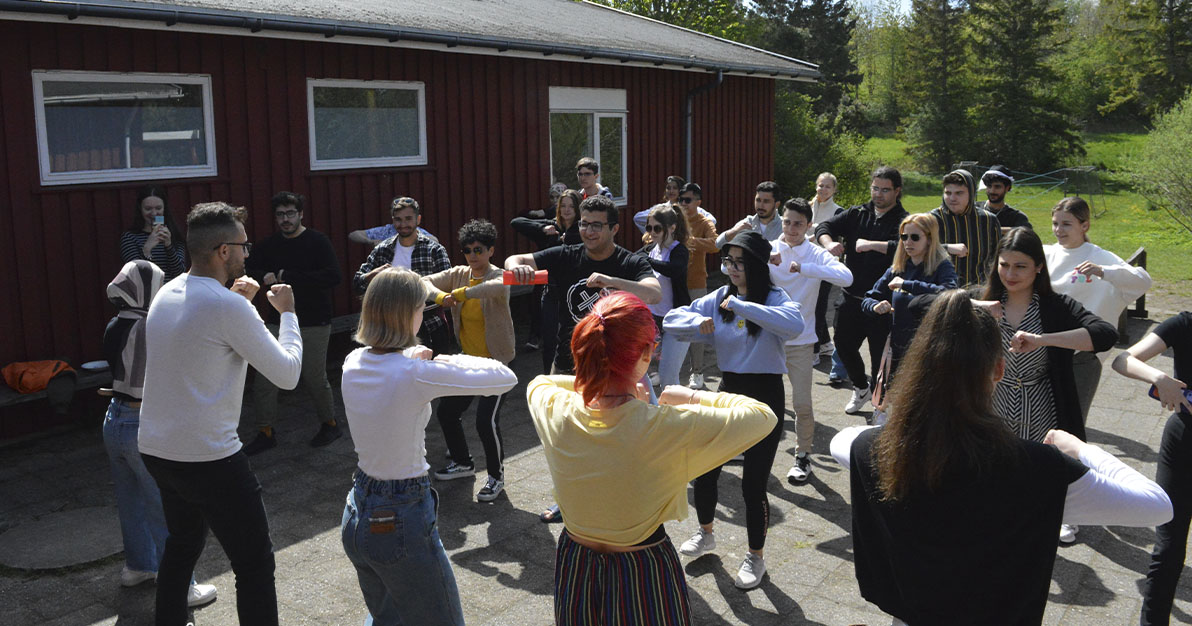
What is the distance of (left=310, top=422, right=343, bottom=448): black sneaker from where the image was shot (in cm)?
748

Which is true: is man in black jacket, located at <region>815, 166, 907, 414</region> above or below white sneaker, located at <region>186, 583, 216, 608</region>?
above

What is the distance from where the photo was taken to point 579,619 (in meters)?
2.93

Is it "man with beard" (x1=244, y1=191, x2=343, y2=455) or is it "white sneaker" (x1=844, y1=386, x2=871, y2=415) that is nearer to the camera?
"man with beard" (x1=244, y1=191, x2=343, y2=455)

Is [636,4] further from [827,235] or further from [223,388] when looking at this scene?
[223,388]

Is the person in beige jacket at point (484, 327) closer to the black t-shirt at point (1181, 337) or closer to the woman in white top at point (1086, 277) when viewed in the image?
the woman in white top at point (1086, 277)

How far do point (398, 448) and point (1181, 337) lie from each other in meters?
3.31

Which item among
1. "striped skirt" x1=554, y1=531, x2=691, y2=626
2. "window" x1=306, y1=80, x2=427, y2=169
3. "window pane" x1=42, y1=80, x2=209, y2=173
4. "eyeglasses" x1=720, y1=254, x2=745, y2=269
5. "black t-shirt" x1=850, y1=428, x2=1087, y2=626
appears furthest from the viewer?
"window" x1=306, y1=80, x2=427, y2=169

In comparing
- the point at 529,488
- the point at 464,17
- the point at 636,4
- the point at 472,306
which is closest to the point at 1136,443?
the point at 529,488

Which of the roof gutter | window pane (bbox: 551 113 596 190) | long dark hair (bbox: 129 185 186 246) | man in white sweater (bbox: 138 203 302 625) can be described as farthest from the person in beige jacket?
window pane (bbox: 551 113 596 190)

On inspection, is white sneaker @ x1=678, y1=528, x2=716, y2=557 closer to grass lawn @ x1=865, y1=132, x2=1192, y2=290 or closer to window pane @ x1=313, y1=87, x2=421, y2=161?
window pane @ x1=313, y1=87, x2=421, y2=161

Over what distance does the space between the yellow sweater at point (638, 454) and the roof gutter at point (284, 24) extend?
6030 millimetres

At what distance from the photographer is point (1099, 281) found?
19.7 ft

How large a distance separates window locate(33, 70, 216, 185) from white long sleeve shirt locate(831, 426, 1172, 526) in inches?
304

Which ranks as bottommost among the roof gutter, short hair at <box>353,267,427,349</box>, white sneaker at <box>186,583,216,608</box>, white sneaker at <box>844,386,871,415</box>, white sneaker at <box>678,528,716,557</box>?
white sneaker at <box>186,583,216,608</box>
